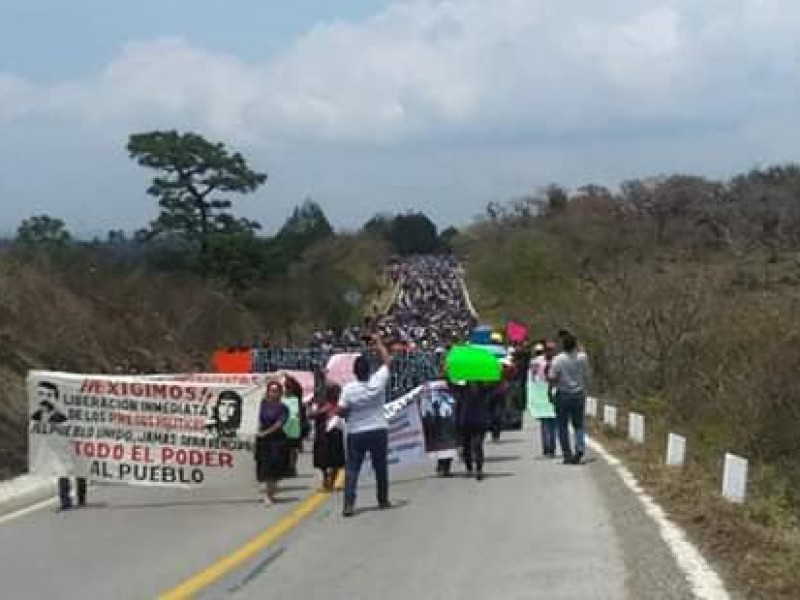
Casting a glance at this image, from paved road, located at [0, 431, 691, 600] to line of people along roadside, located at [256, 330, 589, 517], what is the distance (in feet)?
1.60

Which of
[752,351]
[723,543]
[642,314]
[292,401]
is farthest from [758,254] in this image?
[723,543]

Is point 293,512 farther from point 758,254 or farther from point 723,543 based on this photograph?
point 758,254

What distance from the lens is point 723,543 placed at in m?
12.4

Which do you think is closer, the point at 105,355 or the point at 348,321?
the point at 105,355

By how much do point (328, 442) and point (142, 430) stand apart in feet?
7.64

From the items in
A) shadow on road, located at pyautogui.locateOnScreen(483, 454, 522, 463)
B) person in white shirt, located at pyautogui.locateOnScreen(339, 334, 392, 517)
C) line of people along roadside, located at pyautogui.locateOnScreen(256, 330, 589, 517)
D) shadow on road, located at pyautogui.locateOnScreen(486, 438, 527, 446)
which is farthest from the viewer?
shadow on road, located at pyautogui.locateOnScreen(486, 438, 527, 446)

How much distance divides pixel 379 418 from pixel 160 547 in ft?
10.6

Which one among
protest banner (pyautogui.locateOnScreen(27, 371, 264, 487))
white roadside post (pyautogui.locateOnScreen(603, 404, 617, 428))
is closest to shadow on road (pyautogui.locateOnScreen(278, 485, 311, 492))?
protest banner (pyautogui.locateOnScreen(27, 371, 264, 487))

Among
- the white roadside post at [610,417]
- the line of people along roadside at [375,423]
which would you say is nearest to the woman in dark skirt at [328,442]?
the line of people along roadside at [375,423]

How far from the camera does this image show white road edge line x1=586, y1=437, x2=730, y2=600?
10.2 metres

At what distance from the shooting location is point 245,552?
13.1m

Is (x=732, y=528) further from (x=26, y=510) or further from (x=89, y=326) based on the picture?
(x=89, y=326)

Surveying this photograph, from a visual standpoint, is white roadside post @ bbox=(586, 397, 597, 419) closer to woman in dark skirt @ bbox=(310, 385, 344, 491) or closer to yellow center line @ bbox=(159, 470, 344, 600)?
woman in dark skirt @ bbox=(310, 385, 344, 491)

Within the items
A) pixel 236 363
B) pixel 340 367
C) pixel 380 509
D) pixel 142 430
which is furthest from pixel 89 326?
pixel 380 509
